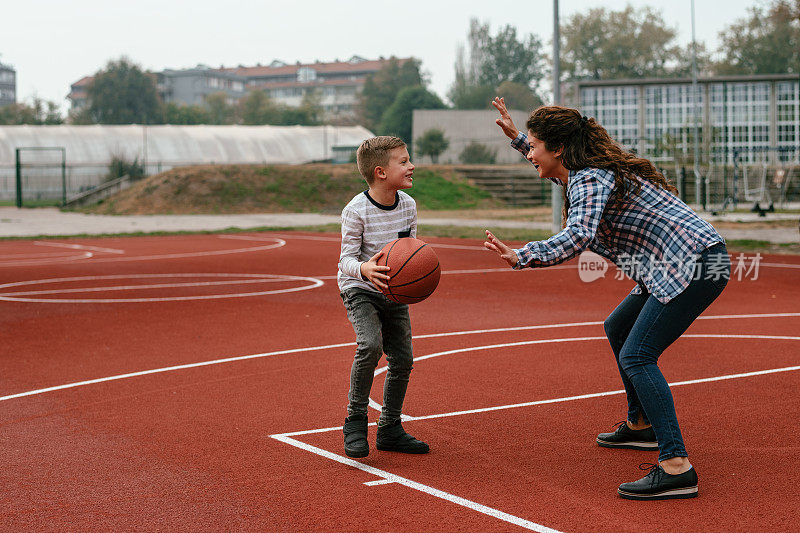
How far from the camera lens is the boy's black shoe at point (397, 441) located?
5.30m

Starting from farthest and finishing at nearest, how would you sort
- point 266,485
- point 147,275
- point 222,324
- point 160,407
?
point 147,275 < point 222,324 < point 160,407 < point 266,485

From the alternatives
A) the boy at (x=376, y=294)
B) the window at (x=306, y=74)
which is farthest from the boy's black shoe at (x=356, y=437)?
the window at (x=306, y=74)

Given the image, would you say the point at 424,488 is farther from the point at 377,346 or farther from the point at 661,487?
the point at 661,487

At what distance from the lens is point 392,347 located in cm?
537

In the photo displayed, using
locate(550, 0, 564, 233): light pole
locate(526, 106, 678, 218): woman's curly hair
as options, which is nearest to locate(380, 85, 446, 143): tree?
locate(550, 0, 564, 233): light pole

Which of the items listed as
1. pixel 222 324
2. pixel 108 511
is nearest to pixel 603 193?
pixel 108 511

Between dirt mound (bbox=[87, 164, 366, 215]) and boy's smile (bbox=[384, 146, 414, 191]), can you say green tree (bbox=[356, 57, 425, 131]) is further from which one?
boy's smile (bbox=[384, 146, 414, 191])

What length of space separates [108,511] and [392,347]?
1.75 meters

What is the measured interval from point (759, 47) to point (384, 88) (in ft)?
142

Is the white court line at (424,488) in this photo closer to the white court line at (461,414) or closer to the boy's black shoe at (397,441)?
the white court line at (461,414)

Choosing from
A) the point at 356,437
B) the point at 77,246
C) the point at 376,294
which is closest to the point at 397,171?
the point at 376,294

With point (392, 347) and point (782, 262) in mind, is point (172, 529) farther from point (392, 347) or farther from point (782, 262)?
point (782, 262)

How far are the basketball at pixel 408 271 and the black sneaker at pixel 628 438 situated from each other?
1347 millimetres

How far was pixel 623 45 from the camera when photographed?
304 ft
